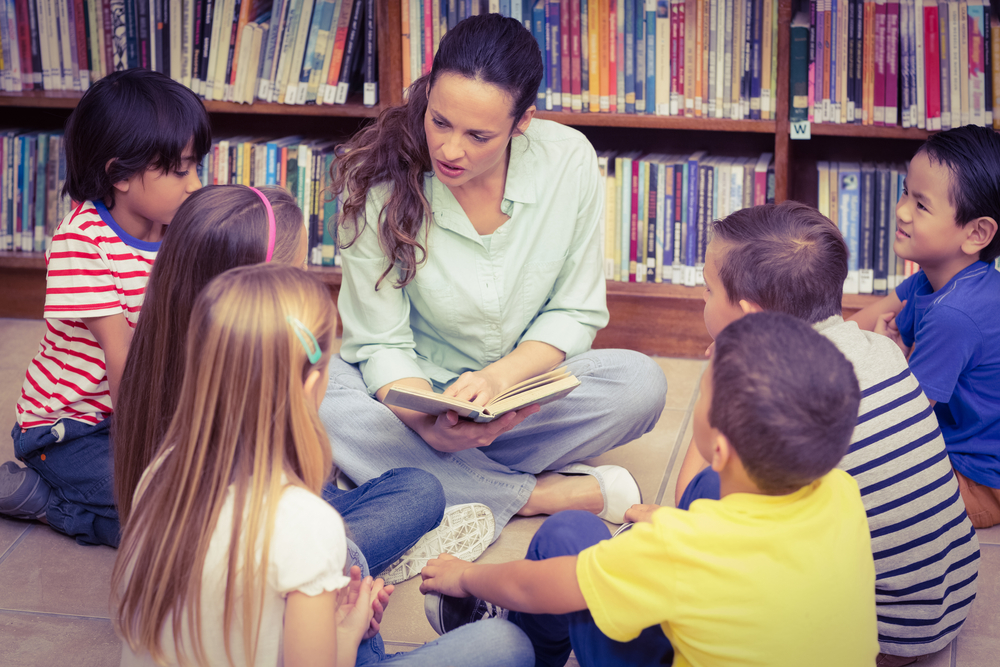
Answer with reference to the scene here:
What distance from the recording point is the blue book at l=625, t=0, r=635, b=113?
7.12 feet

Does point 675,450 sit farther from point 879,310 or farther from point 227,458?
point 227,458

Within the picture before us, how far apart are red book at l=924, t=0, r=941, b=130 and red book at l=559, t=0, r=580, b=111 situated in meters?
0.77

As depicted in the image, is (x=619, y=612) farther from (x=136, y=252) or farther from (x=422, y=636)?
(x=136, y=252)

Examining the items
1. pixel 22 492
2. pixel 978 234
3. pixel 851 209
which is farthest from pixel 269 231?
pixel 851 209

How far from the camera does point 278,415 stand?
0.92 meters

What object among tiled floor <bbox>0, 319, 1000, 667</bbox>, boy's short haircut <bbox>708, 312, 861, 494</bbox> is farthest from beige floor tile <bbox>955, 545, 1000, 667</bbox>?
boy's short haircut <bbox>708, 312, 861, 494</bbox>

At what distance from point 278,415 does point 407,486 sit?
2.01 ft

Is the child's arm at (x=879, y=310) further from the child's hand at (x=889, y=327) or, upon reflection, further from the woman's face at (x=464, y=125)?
the woman's face at (x=464, y=125)

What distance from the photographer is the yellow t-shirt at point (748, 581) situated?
2.90 ft

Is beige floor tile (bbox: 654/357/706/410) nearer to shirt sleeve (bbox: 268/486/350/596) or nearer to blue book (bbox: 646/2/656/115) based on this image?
blue book (bbox: 646/2/656/115)

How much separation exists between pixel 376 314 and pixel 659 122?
0.94 metres

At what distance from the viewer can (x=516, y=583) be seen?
1.05 m

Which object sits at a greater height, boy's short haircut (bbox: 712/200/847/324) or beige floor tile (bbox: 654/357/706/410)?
boy's short haircut (bbox: 712/200/847/324)

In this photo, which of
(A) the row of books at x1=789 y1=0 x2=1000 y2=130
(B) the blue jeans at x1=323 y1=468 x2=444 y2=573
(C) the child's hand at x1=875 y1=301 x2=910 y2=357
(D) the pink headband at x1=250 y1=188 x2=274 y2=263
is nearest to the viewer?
(D) the pink headband at x1=250 y1=188 x2=274 y2=263
